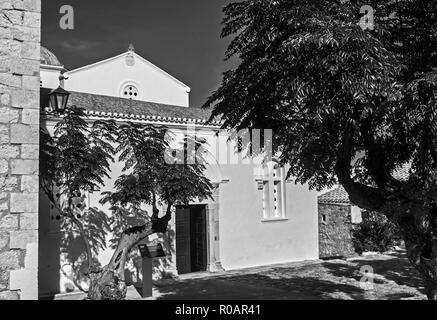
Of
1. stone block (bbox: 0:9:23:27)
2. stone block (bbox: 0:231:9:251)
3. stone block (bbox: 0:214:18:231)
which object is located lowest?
stone block (bbox: 0:231:9:251)

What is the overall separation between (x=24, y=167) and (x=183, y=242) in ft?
28.6

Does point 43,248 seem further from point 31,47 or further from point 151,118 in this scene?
point 31,47

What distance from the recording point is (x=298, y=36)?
443 centimetres

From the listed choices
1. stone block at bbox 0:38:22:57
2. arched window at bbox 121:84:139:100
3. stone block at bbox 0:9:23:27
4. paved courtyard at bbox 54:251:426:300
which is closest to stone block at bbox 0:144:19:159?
stone block at bbox 0:38:22:57

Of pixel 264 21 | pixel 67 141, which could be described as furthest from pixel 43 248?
pixel 264 21

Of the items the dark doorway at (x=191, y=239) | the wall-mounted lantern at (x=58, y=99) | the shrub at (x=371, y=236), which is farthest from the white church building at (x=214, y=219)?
the shrub at (x=371, y=236)

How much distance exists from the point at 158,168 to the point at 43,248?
12.0 ft

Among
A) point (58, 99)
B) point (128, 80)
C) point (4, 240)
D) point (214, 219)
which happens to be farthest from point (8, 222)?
point (128, 80)

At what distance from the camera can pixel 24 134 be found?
5.07 m

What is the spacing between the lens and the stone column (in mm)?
12641

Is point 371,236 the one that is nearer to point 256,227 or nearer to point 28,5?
point 256,227

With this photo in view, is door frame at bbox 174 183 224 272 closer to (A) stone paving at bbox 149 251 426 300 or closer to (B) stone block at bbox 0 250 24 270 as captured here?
(A) stone paving at bbox 149 251 426 300

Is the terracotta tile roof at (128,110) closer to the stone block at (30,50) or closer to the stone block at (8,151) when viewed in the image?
the stone block at (30,50)

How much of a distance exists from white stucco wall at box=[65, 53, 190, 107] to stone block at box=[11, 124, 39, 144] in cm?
1356
